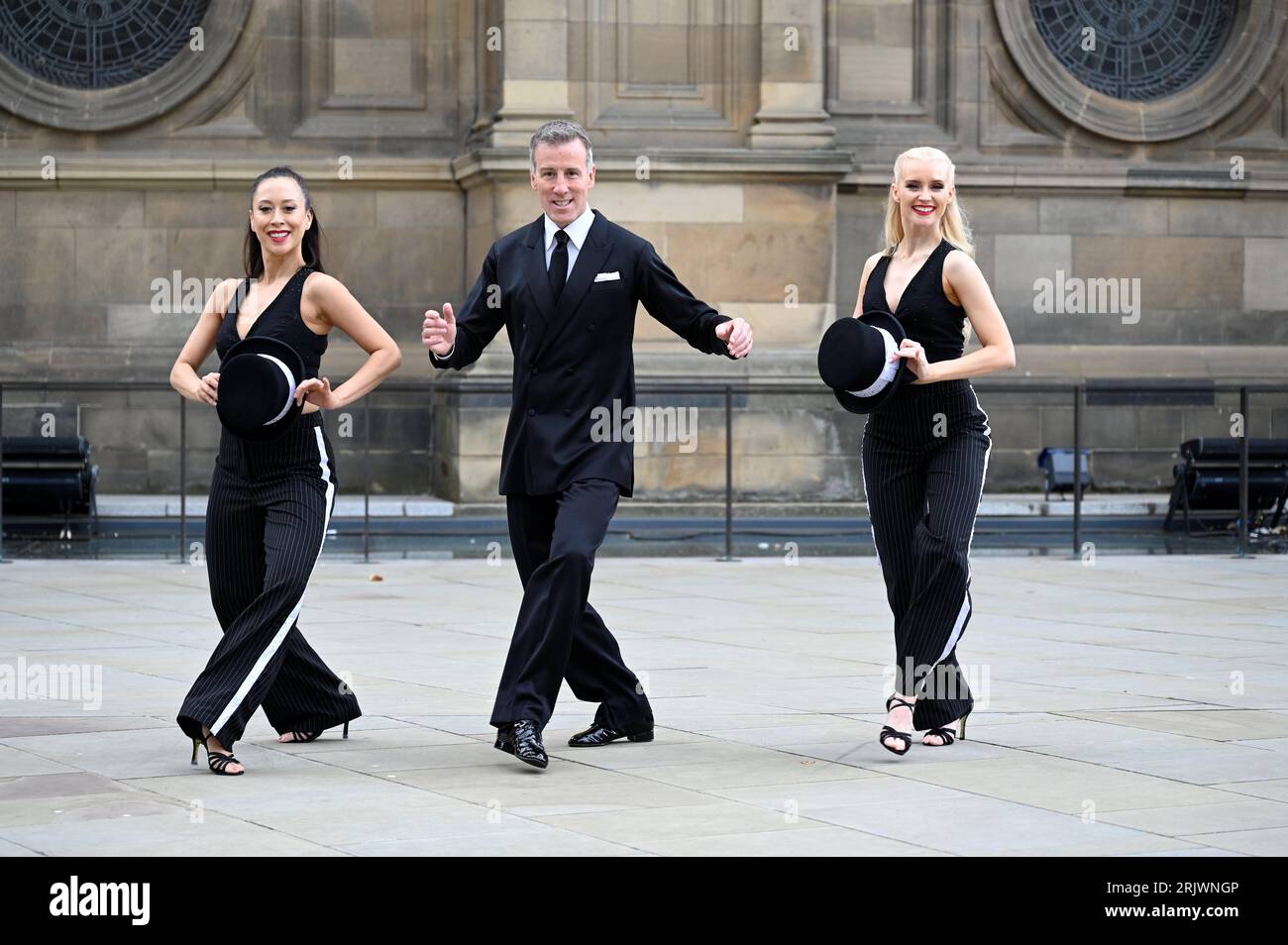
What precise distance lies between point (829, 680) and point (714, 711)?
40.4 inches

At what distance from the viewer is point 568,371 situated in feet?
24.1

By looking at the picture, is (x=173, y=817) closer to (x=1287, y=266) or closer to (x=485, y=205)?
(x=485, y=205)

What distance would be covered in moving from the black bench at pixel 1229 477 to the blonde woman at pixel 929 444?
32.3 ft

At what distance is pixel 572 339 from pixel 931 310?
1280 mm

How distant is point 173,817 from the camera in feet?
20.1

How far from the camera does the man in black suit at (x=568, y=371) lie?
718 cm

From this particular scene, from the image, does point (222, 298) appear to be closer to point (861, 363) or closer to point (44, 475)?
point (861, 363)

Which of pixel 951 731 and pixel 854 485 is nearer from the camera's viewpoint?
pixel 951 731

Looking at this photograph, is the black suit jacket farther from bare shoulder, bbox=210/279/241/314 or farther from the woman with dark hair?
bare shoulder, bbox=210/279/241/314

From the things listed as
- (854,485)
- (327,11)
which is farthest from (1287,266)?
(327,11)

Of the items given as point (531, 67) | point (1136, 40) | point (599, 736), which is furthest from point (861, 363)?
point (1136, 40)

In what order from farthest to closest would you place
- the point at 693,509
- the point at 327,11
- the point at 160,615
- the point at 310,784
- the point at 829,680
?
the point at 327,11, the point at 693,509, the point at 160,615, the point at 829,680, the point at 310,784

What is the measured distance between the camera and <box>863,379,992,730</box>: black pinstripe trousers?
7.43 metres

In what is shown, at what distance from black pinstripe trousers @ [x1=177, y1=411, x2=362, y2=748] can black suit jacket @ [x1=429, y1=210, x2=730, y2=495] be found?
2.05ft
